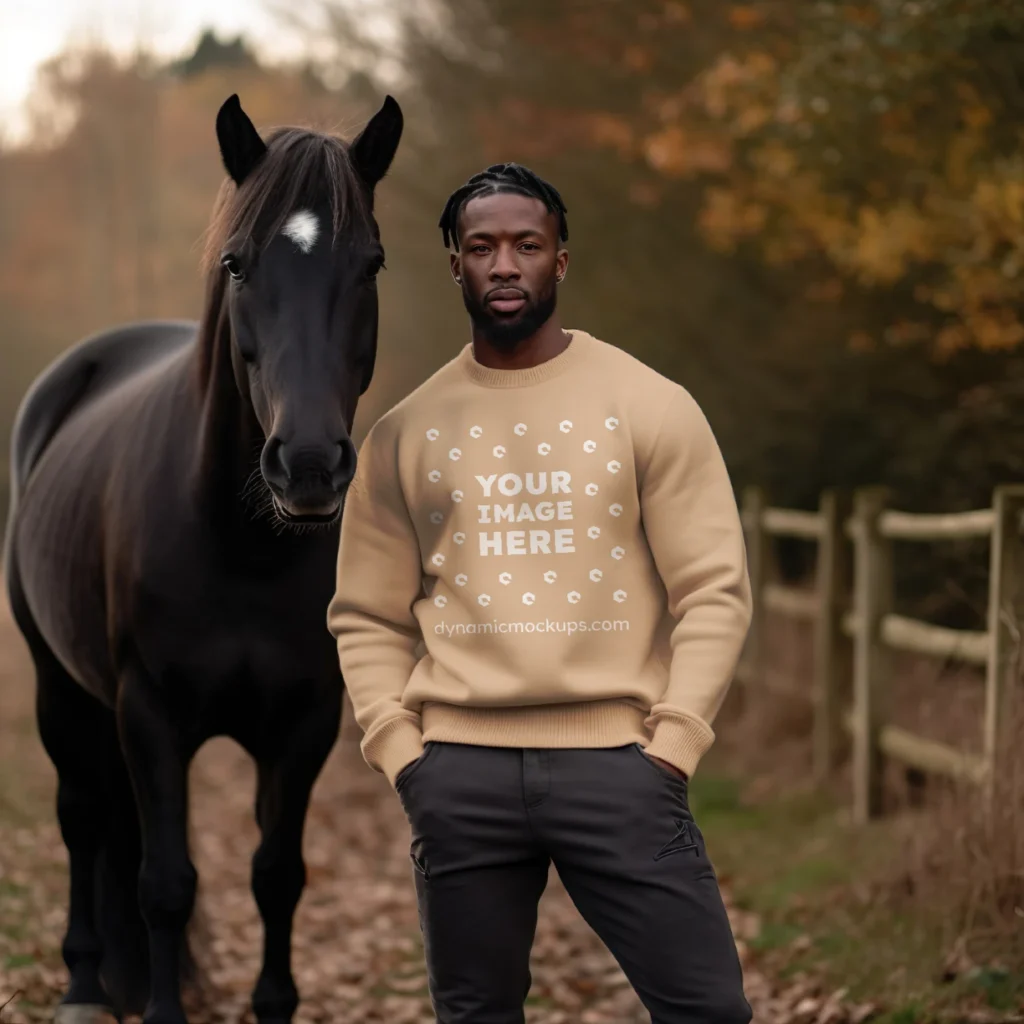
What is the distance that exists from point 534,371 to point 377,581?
1.54 ft

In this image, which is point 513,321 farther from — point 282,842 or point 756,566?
point 756,566

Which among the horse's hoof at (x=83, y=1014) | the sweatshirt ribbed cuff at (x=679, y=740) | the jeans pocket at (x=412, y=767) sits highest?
the sweatshirt ribbed cuff at (x=679, y=740)

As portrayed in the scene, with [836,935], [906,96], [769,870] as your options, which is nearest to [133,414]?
[836,935]

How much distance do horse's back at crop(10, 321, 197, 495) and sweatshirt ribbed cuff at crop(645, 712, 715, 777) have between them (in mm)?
3579

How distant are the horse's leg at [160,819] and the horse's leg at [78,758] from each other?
1.12 m

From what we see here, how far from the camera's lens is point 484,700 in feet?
8.61

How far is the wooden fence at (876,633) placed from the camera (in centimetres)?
558

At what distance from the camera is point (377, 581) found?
2830 millimetres

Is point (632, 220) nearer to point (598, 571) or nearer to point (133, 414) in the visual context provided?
point (133, 414)

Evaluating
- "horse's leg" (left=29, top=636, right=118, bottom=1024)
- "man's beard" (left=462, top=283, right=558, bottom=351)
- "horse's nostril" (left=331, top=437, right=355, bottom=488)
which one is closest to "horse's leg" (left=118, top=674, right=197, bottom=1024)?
"horse's leg" (left=29, top=636, right=118, bottom=1024)

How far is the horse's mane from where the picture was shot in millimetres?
3270

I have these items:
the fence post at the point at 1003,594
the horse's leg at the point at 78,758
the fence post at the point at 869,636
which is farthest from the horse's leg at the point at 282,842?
the fence post at the point at 869,636

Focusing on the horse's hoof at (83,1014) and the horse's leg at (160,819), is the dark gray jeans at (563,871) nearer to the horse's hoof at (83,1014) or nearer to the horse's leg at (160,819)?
the horse's leg at (160,819)

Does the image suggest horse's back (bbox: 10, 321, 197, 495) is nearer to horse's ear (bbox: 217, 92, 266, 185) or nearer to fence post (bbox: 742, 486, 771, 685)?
horse's ear (bbox: 217, 92, 266, 185)
